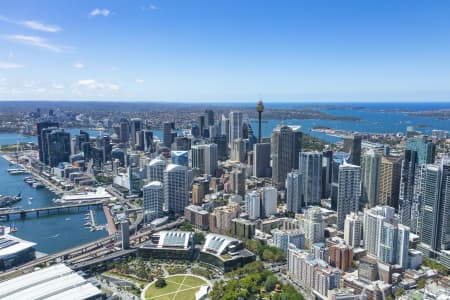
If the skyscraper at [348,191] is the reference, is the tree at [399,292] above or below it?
below

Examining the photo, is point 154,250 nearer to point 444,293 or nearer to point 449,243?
point 444,293

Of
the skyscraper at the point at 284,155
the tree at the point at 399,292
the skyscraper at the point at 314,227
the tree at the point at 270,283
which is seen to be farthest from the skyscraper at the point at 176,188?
the tree at the point at 399,292

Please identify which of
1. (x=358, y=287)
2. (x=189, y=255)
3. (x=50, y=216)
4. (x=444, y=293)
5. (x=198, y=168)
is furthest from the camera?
(x=198, y=168)

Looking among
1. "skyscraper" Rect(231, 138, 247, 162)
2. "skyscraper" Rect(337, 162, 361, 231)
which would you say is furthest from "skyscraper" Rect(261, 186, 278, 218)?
"skyscraper" Rect(231, 138, 247, 162)

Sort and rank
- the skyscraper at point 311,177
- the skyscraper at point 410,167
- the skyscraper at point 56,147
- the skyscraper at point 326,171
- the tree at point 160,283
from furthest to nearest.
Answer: the skyscraper at point 56,147 → the skyscraper at point 326,171 → the skyscraper at point 311,177 → the skyscraper at point 410,167 → the tree at point 160,283

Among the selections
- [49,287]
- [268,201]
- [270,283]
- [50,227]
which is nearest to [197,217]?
[268,201]

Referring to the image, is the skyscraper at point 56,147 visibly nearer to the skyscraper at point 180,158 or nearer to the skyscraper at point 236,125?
the skyscraper at point 180,158

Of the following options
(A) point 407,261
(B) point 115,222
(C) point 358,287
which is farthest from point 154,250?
(A) point 407,261
